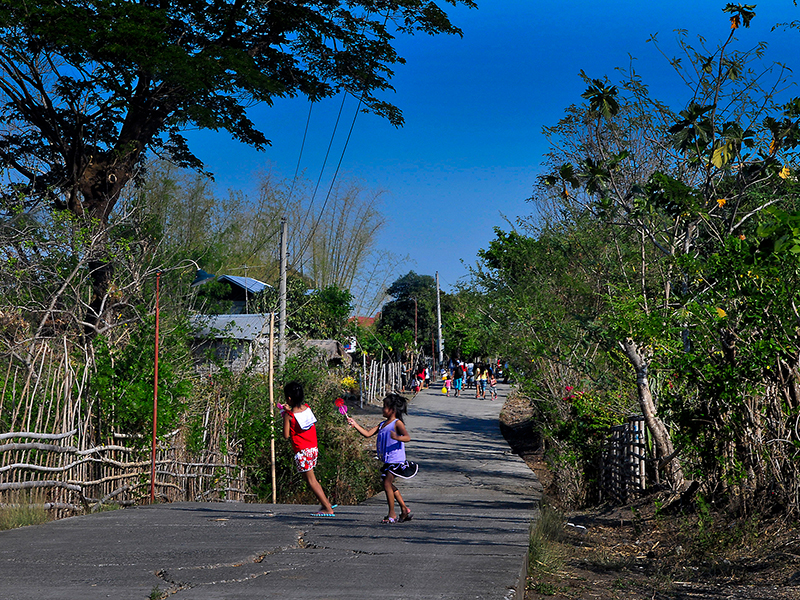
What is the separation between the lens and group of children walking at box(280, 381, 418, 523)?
7.30 metres

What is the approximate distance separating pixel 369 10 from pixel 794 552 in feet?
47.8

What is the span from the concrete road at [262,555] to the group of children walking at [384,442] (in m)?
0.26

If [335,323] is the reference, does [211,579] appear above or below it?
below

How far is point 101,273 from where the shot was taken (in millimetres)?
16234

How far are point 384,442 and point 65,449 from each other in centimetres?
356

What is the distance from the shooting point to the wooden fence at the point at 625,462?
382 inches

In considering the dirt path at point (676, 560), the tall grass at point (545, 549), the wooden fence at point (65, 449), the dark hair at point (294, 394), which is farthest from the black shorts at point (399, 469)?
the wooden fence at point (65, 449)

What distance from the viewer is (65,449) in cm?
809

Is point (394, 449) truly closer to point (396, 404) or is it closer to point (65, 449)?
point (396, 404)

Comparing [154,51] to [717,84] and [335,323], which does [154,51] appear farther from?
[335,323]

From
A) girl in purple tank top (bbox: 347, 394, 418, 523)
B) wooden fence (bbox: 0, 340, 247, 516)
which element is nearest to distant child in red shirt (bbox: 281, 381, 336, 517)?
girl in purple tank top (bbox: 347, 394, 418, 523)

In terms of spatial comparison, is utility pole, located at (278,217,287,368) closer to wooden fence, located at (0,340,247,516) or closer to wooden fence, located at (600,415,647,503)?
wooden fence, located at (0,340,247,516)

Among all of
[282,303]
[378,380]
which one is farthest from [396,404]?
[378,380]

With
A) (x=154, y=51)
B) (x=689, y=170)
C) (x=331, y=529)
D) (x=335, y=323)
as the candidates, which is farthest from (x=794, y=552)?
(x=335, y=323)
